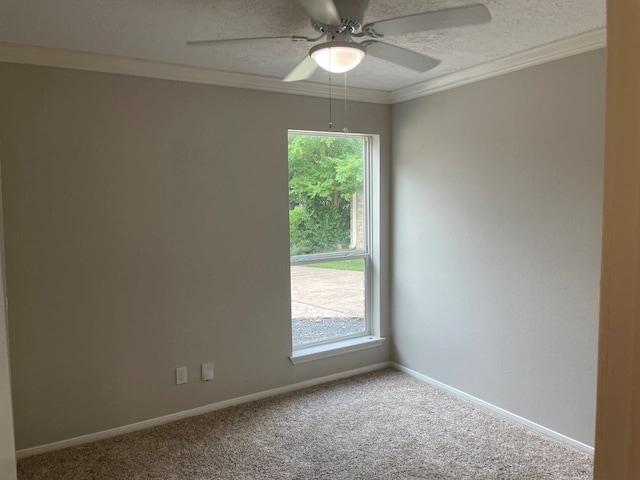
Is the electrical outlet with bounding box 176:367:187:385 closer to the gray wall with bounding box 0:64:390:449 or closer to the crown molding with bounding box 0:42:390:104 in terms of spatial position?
the gray wall with bounding box 0:64:390:449

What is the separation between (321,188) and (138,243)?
4.86 feet

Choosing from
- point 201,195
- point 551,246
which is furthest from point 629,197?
point 201,195

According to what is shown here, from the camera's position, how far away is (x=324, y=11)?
5.96ft

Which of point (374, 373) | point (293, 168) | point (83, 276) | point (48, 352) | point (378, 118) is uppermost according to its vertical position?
point (378, 118)

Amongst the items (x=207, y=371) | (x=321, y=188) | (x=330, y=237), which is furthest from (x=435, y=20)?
(x=207, y=371)

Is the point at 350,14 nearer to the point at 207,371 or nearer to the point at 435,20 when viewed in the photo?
the point at 435,20

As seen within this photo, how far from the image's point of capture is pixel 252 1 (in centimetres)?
202

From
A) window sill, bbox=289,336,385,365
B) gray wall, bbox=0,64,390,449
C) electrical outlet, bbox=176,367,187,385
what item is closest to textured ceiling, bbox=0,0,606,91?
gray wall, bbox=0,64,390,449

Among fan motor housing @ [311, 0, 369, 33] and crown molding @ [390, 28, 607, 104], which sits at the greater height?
Result: crown molding @ [390, 28, 607, 104]

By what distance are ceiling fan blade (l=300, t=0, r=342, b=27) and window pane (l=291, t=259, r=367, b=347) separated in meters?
2.11

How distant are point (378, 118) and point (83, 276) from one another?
8.23 ft

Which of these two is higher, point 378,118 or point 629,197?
point 378,118

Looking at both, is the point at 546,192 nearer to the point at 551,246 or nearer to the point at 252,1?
the point at 551,246

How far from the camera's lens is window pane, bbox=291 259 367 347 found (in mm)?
3759
